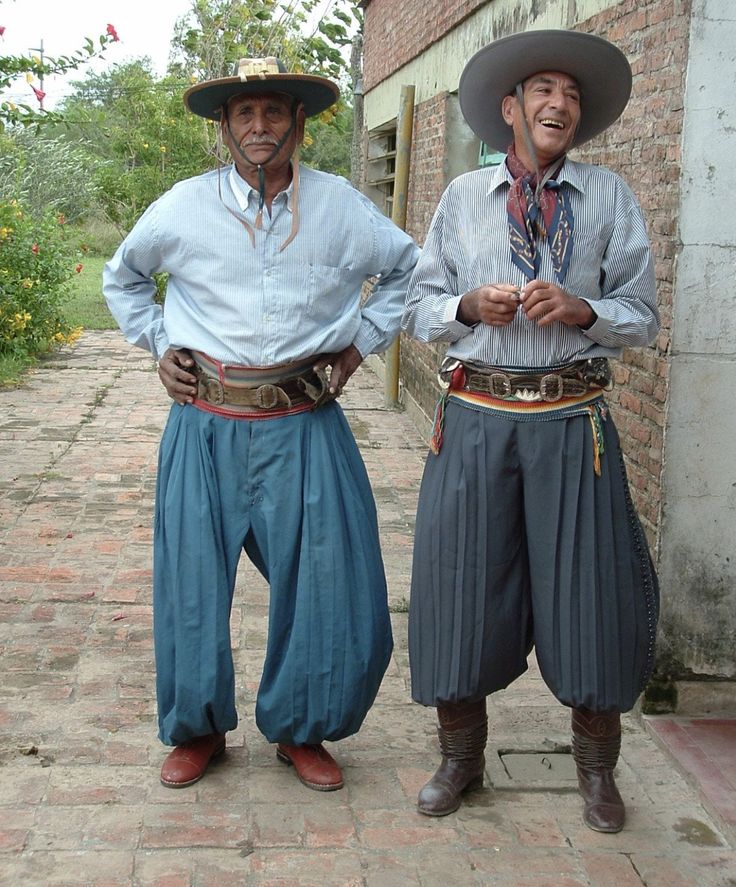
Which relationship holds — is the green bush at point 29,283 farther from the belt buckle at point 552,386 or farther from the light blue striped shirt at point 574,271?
the belt buckle at point 552,386

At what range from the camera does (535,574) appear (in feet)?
11.3

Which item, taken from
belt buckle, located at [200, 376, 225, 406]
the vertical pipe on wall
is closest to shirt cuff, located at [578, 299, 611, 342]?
belt buckle, located at [200, 376, 225, 406]

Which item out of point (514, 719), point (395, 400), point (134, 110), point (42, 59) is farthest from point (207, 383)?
point (134, 110)

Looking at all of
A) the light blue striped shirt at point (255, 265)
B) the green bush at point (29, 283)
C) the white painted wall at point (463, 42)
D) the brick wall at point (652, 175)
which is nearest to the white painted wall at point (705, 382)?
the brick wall at point (652, 175)

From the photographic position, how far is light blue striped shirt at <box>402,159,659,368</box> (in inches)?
132

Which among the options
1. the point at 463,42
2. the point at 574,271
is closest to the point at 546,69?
the point at 574,271

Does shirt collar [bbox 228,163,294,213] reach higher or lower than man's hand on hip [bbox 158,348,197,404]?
higher

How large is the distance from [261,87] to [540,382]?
1184 mm

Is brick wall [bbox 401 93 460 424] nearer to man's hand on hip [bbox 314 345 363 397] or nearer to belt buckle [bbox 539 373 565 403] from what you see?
man's hand on hip [bbox 314 345 363 397]

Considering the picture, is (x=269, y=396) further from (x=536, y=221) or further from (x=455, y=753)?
(x=455, y=753)

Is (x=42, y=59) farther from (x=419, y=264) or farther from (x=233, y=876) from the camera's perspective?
(x=233, y=876)

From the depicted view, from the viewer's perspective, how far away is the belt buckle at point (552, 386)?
336 centimetres

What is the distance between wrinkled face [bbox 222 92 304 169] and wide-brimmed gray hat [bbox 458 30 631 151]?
53 centimetres

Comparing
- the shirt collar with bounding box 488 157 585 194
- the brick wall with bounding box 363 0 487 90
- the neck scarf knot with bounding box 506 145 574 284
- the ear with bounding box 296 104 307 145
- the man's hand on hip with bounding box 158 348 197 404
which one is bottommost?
the man's hand on hip with bounding box 158 348 197 404
